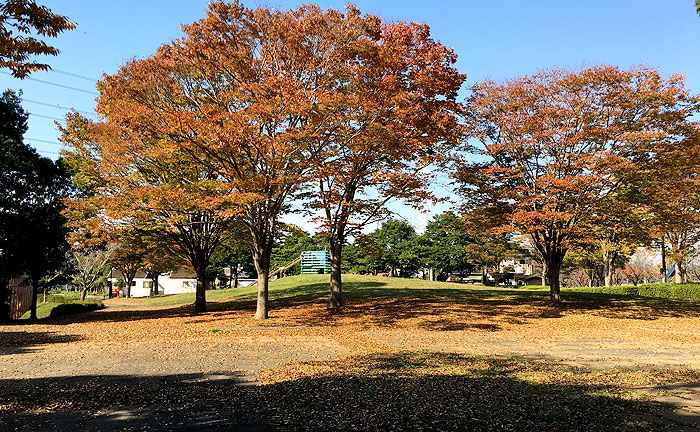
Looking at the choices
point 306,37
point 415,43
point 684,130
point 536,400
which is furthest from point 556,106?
point 536,400

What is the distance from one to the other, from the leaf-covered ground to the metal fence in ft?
26.4

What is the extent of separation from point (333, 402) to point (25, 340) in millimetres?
11927

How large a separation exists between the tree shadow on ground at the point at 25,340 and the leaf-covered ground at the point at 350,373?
0.06 meters

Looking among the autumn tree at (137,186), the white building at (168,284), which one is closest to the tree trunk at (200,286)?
the autumn tree at (137,186)

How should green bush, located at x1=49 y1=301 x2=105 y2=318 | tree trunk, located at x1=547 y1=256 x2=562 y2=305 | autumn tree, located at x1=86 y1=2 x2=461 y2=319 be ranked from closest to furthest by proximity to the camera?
1. autumn tree, located at x1=86 y1=2 x2=461 y2=319
2. tree trunk, located at x1=547 y1=256 x2=562 y2=305
3. green bush, located at x1=49 y1=301 x2=105 y2=318

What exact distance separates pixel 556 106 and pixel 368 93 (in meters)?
9.03

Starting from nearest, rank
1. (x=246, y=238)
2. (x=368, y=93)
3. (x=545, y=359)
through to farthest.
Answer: (x=545, y=359) < (x=368, y=93) < (x=246, y=238)

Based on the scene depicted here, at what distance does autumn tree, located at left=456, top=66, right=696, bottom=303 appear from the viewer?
17719 mm

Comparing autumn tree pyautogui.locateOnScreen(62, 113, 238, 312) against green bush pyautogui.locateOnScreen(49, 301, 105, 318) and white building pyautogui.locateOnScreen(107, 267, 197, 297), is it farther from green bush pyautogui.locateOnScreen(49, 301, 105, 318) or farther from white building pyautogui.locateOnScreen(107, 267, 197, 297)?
white building pyautogui.locateOnScreen(107, 267, 197, 297)

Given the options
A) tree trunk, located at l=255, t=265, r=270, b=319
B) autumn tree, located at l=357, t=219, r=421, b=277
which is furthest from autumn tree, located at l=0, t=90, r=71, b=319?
autumn tree, located at l=357, t=219, r=421, b=277

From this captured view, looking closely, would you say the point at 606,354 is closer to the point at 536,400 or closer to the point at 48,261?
the point at 536,400

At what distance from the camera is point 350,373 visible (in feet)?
26.3

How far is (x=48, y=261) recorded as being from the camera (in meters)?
20.3

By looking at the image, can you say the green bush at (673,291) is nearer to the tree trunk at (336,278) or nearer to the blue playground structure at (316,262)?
the tree trunk at (336,278)
